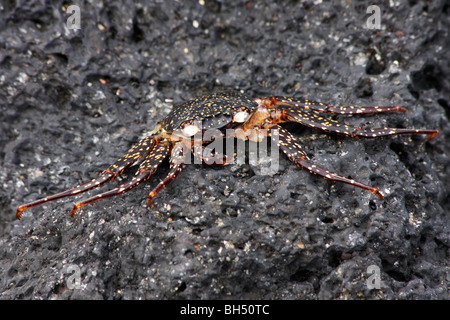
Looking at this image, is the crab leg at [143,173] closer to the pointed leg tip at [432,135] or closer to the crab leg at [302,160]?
the crab leg at [302,160]

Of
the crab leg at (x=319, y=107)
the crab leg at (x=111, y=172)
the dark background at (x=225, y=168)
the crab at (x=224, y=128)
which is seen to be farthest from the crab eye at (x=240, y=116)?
the crab leg at (x=111, y=172)

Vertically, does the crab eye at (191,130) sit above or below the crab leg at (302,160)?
above

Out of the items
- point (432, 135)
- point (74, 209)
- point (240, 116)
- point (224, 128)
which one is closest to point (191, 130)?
point (224, 128)

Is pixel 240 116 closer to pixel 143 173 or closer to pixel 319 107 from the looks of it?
pixel 319 107

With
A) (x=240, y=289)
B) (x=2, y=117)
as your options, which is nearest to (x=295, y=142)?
(x=240, y=289)

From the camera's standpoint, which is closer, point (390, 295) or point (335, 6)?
point (390, 295)
